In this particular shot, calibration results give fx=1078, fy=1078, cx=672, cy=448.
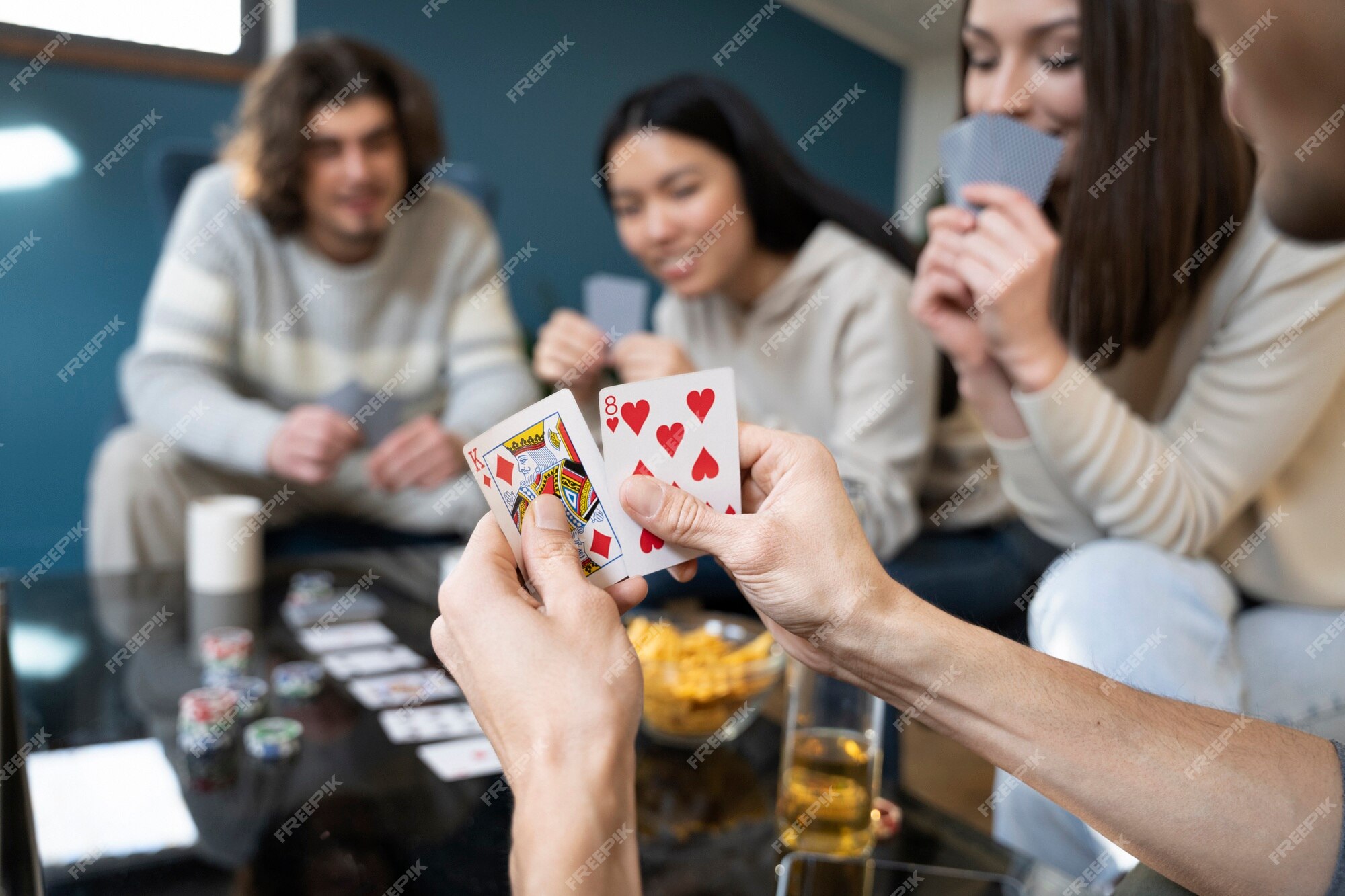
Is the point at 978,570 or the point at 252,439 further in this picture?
the point at 252,439

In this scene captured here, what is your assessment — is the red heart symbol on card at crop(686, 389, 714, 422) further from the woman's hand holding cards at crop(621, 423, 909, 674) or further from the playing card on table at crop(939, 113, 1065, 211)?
the playing card on table at crop(939, 113, 1065, 211)

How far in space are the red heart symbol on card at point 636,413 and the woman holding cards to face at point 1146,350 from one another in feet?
2.01

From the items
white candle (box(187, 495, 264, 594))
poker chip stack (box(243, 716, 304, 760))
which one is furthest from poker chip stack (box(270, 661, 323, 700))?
white candle (box(187, 495, 264, 594))

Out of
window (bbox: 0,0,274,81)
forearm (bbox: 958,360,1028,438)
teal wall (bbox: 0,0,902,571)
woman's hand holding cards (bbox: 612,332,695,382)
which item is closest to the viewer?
forearm (bbox: 958,360,1028,438)

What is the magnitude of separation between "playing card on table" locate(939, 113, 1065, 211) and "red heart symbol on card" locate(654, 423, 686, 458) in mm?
822

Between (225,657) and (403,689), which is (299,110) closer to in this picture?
(225,657)

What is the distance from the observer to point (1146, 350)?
154cm

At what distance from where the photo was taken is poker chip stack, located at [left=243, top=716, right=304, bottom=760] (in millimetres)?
1129

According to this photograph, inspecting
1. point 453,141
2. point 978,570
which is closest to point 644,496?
point 978,570

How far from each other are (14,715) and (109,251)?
3.16 metres

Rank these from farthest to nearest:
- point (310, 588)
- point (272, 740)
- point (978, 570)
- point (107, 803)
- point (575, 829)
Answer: point (978, 570) < point (310, 588) < point (272, 740) < point (107, 803) < point (575, 829)

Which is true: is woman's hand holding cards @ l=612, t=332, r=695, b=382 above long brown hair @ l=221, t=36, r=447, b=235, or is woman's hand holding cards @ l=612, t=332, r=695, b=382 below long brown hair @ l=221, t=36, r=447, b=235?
below

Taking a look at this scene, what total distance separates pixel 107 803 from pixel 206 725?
0.14m

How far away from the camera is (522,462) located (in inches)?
32.6
